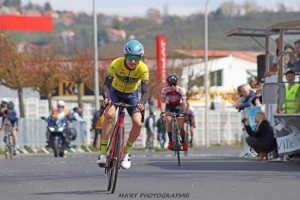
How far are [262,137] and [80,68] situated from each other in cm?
3517

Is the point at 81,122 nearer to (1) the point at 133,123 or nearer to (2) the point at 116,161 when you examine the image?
(1) the point at 133,123

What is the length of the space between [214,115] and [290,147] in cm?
3157

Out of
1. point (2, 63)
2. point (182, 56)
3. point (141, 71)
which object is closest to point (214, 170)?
point (141, 71)

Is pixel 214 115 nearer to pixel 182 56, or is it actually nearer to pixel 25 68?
pixel 25 68

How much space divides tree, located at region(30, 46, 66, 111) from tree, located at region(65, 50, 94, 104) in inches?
28.3

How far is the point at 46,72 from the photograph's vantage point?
172 feet

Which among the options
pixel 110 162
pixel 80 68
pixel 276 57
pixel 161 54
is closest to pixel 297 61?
pixel 276 57

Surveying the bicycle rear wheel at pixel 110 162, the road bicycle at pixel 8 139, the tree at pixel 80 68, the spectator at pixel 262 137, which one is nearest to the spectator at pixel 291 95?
the spectator at pixel 262 137

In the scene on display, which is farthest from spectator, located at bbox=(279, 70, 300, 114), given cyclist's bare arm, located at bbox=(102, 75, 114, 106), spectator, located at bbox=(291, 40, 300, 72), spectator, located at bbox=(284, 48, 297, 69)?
cyclist's bare arm, located at bbox=(102, 75, 114, 106)

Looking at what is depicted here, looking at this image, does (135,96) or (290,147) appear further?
(290,147)

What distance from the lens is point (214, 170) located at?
18031 mm

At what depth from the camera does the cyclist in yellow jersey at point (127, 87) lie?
44.5ft

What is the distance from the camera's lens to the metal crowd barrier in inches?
1398

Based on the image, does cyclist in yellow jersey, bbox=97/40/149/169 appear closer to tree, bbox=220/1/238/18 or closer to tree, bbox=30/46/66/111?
tree, bbox=30/46/66/111
